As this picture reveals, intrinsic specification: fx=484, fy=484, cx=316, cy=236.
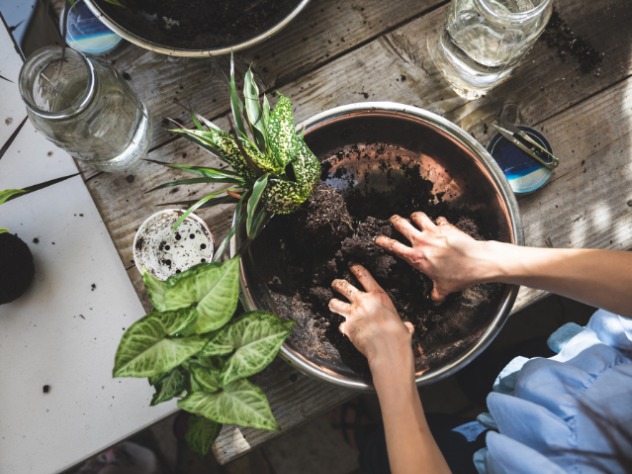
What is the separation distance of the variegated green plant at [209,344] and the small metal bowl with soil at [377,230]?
133mm

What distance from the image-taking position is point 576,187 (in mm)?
902

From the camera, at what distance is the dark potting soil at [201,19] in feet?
2.62

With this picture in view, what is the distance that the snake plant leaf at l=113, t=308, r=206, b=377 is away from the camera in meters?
0.57

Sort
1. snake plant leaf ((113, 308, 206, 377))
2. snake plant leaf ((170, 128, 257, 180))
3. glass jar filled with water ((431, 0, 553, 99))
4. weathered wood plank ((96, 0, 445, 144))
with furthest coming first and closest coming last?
weathered wood plank ((96, 0, 445, 144))
glass jar filled with water ((431, 0, 553, 99))
snake plant leaf ((170, 128, 257, 180))
snake plant leaf ((113, 308, 206, 377))

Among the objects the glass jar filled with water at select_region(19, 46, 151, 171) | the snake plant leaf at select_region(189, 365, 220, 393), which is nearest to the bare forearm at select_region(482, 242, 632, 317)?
the snake plant leaf at select_region(189, 365, 220, 393)

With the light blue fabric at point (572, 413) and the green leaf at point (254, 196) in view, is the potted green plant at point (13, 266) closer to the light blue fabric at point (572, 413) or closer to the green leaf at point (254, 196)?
the green leaf at point (254, 196)

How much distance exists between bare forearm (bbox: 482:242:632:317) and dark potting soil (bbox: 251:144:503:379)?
0.07m

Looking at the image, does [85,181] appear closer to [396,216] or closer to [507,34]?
[396,216]

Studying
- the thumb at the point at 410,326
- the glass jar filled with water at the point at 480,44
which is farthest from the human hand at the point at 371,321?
the glass jar filled with water at the point at 480,44

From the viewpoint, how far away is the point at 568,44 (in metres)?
0.90

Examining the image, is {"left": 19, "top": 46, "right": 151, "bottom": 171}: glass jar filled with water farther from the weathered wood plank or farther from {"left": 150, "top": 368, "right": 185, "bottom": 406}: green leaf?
{"left": 150, "top": 368, "right": 185, "bottom": 406}: green leaf

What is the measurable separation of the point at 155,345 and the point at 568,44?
0.89 m

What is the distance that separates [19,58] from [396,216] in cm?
76

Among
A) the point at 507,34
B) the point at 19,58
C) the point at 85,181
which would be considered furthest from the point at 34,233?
the point at 507,34
